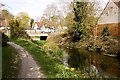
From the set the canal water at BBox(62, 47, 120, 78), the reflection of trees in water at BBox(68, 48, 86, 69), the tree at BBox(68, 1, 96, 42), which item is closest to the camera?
the canal water at BBox(62, 47, 120, 78)

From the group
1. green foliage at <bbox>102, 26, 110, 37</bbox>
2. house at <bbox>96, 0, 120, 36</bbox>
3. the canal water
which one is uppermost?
house at <bbox>96, 0, 120, 36</bbox>

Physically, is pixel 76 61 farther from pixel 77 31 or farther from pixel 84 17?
pixel 77 31

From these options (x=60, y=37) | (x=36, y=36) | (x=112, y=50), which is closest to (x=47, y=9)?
(x=36, y=36)

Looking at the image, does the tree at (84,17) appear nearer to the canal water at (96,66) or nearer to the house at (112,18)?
the house at (112,18)

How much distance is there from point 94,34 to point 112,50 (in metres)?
10.5

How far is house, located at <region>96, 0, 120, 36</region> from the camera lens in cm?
3206

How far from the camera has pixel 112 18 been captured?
34375mm

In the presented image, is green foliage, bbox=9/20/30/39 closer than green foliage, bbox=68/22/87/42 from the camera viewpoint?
No

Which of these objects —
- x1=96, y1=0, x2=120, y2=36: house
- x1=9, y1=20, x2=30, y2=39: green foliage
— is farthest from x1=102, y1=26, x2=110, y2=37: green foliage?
x1=9, y1=20, x2=30, y2=39: green foliage


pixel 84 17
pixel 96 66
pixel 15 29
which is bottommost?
pixel 96 66

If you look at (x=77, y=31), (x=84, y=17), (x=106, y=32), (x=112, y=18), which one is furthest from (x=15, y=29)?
(x=112, y=18)

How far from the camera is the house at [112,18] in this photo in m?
32.1

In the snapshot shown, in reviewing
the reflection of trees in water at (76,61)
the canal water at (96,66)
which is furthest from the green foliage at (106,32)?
the canal water at (96,66)

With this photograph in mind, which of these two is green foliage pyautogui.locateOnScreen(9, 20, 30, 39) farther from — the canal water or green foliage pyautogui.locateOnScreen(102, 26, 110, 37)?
the canal water
